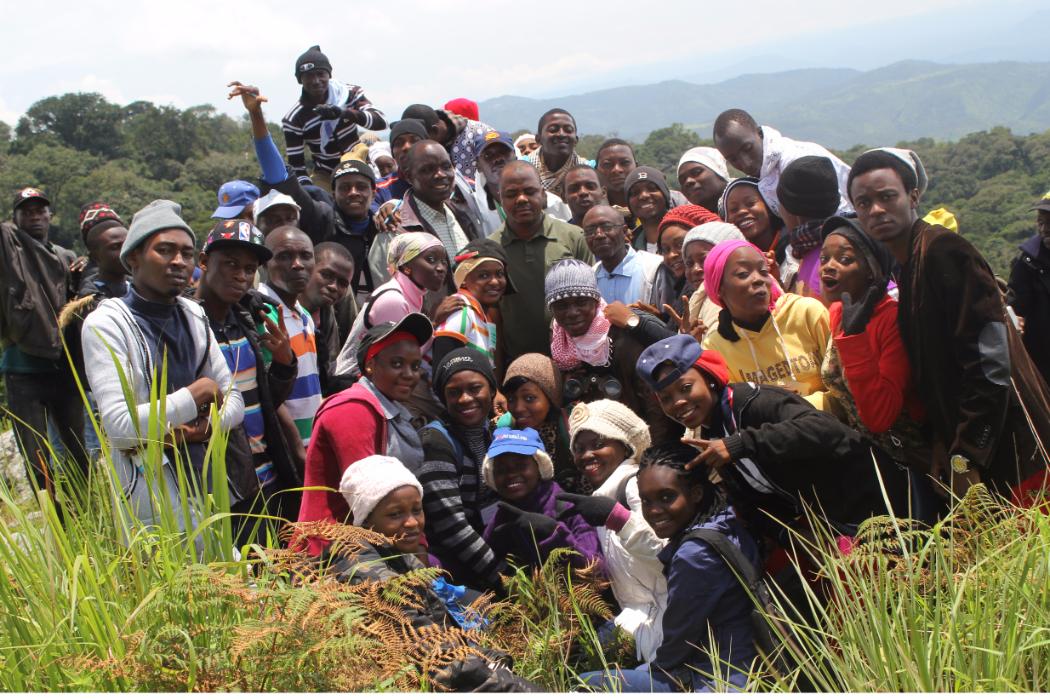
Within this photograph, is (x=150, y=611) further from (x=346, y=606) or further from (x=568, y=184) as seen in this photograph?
(x=568, y=184)

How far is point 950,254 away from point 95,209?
5.39 meters

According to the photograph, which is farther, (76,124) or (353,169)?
(76,124)

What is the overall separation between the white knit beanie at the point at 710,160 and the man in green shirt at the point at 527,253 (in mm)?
1084

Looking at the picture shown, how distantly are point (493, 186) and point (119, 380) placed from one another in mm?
4503

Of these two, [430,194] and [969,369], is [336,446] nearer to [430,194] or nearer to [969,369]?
[969,369]

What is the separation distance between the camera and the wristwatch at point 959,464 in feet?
11.8

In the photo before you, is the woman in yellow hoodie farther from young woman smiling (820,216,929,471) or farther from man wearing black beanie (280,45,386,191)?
man wearing black beanie (280,45,386,191)

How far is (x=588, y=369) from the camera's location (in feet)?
17.7

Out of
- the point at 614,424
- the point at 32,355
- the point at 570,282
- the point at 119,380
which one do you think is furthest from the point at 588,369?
the point at 32,355

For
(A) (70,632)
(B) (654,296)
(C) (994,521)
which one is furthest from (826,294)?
(A) (70,632)

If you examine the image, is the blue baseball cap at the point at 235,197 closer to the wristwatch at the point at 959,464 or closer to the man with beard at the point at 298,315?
the man with beard at the point at 298,315

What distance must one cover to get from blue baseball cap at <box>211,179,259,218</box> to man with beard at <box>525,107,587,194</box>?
2581mm

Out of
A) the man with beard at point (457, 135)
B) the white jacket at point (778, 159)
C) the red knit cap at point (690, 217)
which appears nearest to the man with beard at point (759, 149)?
the white jacket at point (778, 159)

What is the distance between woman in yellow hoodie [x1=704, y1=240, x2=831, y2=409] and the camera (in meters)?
4.39
